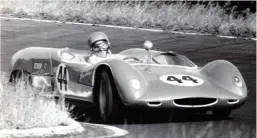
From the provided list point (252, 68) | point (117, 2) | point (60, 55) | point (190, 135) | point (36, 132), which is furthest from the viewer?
point (117, 2)

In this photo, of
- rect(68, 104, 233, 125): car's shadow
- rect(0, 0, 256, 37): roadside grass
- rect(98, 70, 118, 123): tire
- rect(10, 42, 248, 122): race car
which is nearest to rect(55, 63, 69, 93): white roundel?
rect(10, 42, 248, 122): race car

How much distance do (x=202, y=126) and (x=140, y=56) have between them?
2.50 metres

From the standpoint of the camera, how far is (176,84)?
9.87m

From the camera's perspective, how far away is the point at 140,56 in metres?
11.9

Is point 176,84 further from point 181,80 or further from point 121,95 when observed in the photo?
point 121,95

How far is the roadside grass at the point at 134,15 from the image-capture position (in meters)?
24.5

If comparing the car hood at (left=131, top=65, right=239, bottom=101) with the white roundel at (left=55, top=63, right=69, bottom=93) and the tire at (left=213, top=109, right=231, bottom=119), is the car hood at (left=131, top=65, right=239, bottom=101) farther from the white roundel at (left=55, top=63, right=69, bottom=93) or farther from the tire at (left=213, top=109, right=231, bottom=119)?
the white roundel at (left=55, top=63, right=69, bottom=93)

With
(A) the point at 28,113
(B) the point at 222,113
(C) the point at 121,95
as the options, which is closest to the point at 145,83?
(C) the point at 121,95

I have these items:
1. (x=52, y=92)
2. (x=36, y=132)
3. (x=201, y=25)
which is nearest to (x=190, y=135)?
(x=36, y=132)

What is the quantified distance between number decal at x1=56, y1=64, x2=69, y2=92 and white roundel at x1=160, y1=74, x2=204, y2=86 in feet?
5.37

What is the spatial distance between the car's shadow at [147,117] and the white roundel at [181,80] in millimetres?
520

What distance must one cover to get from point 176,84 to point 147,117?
2.78ft

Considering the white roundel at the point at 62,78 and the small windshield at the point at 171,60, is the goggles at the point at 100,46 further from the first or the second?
the small windshield at the point at 171,60

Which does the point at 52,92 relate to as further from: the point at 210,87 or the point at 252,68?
the point at 252,68
